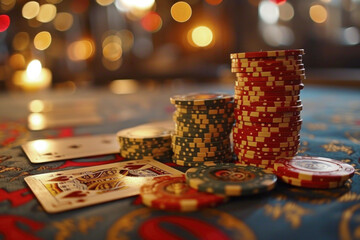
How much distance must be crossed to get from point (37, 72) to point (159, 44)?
3.73 m

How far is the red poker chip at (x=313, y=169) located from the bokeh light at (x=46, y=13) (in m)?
11.9

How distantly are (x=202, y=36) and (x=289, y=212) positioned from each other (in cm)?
974

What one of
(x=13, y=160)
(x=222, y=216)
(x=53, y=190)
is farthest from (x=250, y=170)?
(x=13, y=160)

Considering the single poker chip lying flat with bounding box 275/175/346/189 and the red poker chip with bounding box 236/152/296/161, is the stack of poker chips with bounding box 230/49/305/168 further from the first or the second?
the single poker chip lying flat with bounding box 275/175/346/189

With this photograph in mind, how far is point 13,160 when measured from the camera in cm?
209

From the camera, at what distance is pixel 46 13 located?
12172 mm

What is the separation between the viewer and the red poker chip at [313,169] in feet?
4.71

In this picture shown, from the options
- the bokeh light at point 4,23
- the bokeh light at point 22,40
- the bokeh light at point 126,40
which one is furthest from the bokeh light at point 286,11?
the bokeh light at point 4,23

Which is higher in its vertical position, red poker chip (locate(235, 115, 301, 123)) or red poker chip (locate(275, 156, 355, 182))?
red poker chip (locate(235, 115, 301, 123))

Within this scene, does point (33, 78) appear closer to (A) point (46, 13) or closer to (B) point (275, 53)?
(A) point (46, 13)

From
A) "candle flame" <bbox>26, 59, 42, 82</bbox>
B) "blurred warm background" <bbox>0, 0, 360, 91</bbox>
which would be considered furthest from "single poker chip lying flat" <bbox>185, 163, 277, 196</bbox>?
"candle flame" <bbox>26, 59, 42, 82</bbox>

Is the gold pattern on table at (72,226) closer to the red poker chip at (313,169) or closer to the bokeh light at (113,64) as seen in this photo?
the red poker chip at (313,169)

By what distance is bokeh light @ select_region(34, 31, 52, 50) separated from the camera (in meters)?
12.1

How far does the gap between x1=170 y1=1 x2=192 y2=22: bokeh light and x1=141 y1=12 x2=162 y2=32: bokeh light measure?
0.56 meters
